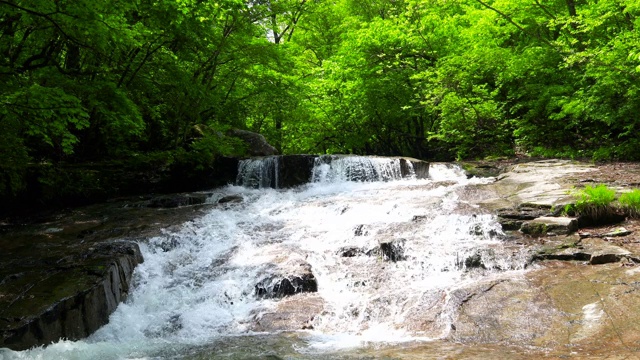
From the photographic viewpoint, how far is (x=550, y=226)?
724cm

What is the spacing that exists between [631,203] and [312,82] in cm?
1543

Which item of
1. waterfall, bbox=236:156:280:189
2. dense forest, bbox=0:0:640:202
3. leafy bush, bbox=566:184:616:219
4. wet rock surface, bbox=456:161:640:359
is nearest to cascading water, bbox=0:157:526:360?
wet rock surface, bbox=456:161:640:359

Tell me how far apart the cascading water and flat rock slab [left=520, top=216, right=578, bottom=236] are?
21.0 inches

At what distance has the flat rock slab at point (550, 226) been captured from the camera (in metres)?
7.14

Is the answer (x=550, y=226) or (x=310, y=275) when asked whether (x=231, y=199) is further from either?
(x=550, y=226)

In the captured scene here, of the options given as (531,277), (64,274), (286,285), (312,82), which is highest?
(312,82)

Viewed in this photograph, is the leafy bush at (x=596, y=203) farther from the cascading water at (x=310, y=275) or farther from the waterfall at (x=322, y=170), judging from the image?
the waterfall at (x=322, y=170)

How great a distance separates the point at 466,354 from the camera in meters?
4.30

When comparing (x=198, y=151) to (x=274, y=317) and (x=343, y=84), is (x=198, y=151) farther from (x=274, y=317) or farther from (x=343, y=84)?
(x=274, y=317)

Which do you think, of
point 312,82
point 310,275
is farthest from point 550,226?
point 312,82

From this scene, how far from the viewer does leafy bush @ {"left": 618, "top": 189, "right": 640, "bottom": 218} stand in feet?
23.6

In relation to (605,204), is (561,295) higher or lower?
lower

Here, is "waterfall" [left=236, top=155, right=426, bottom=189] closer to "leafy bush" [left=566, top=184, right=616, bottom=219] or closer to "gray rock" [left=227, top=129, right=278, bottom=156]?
"gray rock" [left=227, top=129, right=278, bottom=156]

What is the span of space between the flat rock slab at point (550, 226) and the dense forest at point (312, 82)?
3.29m
